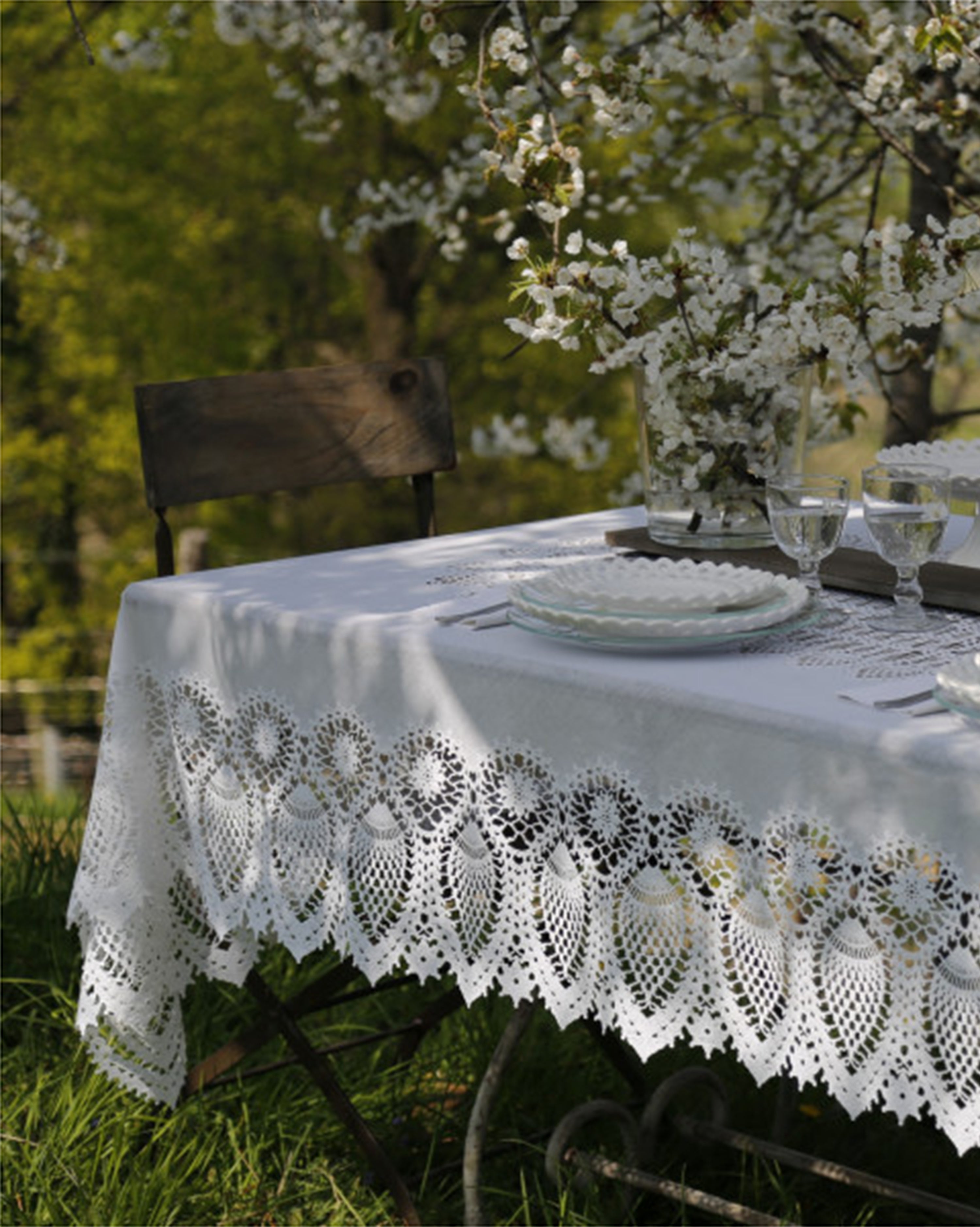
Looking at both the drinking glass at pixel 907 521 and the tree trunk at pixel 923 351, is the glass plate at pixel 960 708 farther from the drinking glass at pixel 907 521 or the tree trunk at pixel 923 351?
the tree trunk at pixel 923 351

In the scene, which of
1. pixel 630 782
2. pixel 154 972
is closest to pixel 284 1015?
pixel 154 972

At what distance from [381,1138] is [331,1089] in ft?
1.66

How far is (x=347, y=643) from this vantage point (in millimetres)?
2016

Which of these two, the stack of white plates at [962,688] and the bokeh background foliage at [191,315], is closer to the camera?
the stack of white plates at [962,688]

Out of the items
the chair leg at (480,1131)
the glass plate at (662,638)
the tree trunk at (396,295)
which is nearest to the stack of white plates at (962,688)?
the glass plate at (662,638)

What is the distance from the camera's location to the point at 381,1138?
9.38ft

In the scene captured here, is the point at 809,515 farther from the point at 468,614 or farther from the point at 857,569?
the point at 468,614

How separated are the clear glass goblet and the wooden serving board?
0.40 feet

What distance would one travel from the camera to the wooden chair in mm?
2428

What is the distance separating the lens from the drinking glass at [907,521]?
6.20 feet

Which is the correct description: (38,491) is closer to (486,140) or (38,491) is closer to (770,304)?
(486,140)

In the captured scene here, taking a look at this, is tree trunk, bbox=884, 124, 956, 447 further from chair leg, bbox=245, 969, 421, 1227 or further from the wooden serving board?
chair leg, bbox=245, 969, 421, 1227

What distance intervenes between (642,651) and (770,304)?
1.83ft

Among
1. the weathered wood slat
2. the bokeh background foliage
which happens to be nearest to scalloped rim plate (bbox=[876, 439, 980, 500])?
the weathered wood slat
